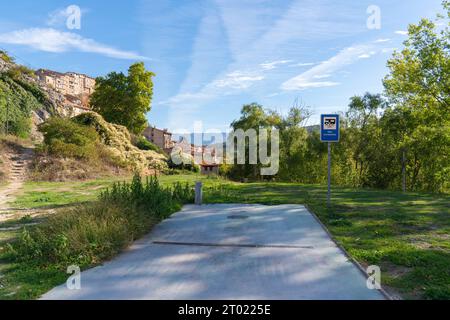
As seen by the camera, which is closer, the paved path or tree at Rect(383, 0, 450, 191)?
the paved path

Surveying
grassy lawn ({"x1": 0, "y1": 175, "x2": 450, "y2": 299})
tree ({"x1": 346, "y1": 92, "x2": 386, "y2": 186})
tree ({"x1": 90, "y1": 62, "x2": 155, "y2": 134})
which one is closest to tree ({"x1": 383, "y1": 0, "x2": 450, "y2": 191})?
tree ({"x1": 346, "y1": 92, "x2": 386, "y2": 186})

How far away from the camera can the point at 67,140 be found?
71.4ft

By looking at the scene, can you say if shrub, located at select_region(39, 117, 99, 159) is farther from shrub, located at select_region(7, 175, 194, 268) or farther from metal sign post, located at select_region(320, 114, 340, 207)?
metal sign post, located at select_region(320, 114, 340, 207)

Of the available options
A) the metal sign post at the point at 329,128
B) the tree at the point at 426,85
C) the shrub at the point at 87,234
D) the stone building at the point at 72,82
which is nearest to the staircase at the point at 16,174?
the shrub at the point at 87,234

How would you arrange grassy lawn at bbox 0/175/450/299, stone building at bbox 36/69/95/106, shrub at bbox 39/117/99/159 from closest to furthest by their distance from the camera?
grassy lawn at bbox 0/175/450/299
shrub at bbox 39/117/99/159
stone building at bbox 36/69/95/106

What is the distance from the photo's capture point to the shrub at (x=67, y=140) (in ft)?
68.0

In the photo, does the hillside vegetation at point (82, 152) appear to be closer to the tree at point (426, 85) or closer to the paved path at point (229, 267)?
the paved path at point (229, 267)

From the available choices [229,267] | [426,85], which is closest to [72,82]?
[426,85]

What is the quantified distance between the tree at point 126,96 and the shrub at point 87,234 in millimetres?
32438

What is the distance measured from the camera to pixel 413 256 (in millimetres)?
5363

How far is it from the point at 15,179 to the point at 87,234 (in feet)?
47.2

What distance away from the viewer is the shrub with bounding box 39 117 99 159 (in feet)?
68.0

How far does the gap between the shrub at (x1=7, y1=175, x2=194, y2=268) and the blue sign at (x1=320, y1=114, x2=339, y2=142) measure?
506cm

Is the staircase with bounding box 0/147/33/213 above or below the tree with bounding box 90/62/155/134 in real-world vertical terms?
below
